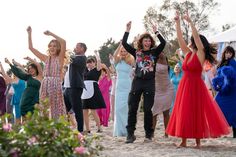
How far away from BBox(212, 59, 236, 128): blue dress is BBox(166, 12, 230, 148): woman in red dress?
1329 millimetres

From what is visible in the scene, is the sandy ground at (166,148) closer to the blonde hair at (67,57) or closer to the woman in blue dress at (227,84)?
the woman in blue dress at (227,84)

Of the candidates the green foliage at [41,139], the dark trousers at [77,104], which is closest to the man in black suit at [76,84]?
the dark trousers at [77,104]

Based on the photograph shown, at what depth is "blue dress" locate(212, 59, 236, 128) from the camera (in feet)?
27.7

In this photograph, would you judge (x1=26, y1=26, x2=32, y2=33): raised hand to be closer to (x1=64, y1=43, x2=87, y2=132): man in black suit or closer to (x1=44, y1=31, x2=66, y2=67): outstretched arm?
(x1=44, y1=31, x2=66, y2=67): outstretched arm

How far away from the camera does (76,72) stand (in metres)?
8.80

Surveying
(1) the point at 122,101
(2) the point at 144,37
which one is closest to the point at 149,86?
(2) the point at 144,37

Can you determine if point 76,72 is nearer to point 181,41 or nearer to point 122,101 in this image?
point 122,101

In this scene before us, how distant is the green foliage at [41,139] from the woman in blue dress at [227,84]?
5290 millimetres

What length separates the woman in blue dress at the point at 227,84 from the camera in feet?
27.7

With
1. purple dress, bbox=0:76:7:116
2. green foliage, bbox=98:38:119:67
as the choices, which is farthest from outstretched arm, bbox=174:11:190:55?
green foliage, bbox=98:38:119:67

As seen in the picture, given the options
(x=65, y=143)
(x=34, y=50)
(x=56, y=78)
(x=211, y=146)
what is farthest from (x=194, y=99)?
(x=65, y=143)

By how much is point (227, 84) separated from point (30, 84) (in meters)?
3.31

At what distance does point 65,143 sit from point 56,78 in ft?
15.1

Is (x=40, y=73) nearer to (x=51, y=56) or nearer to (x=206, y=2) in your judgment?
(x=51, y=56)
